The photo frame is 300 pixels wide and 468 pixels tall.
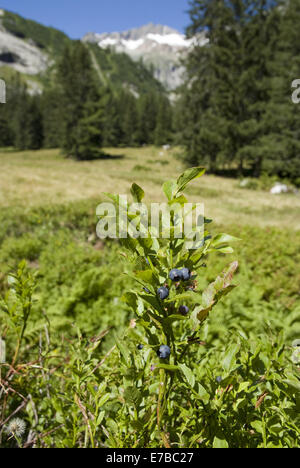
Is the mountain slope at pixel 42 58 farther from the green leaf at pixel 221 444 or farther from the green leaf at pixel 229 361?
the green leaf at pixel 221 444

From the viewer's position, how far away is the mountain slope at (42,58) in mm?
134500

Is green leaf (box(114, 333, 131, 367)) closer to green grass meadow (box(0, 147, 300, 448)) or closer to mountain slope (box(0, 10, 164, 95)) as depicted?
green grass meadow (box(0, 147, 300, 448))

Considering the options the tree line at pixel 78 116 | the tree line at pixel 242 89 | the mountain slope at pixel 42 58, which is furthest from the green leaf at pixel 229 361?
the mountain slope at pixel 42 58

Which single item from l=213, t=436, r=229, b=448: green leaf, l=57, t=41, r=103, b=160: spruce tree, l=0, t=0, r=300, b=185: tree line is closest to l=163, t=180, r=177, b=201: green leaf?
l=213, t=436, r=229, b=448: green leaf

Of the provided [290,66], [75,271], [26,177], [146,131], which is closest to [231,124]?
[290,66]

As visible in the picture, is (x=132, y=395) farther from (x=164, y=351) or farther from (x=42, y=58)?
(x=42, y=58)

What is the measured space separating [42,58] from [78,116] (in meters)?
134

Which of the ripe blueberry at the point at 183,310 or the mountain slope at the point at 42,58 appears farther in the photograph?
the mountain slope at the point at 42,58

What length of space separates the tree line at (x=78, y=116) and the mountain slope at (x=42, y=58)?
7679 centimetres

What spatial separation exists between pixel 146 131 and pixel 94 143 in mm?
28851

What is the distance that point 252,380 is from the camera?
1.10 metres

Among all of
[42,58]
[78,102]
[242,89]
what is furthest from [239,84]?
[42,58]

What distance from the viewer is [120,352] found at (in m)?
0.95
